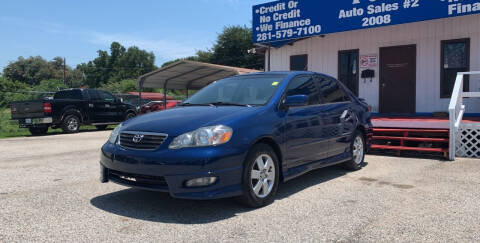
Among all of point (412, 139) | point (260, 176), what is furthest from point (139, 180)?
point (412, 139)

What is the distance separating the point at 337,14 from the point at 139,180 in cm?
835

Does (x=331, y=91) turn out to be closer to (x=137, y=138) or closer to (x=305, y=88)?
(x=305, y=88)

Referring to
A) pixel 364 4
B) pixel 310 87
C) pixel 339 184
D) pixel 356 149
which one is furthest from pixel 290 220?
pixel 364 4

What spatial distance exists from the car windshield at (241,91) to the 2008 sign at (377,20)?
18.9ft

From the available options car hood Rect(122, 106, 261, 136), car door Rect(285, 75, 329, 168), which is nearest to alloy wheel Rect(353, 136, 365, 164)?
car door Rect(285, 75, 329, 168)

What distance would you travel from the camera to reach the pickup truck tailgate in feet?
47.4

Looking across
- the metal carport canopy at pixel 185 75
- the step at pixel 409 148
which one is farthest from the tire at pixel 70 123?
the step at pixel 409 148

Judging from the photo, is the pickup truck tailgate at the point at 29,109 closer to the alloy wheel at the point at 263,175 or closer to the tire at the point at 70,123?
the tire at the point at 70,123

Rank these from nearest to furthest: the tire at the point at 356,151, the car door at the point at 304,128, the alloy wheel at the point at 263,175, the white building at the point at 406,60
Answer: the alloy wheel at the point at 263,175 → the car door at the point at 304,128 → the tire at the point at 356,151 → the white building at the point at 406,60

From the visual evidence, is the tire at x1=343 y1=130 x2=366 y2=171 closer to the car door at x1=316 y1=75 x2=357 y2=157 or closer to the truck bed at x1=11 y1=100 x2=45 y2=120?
the car door at x1=316 y1=75 x2=357 y2=157

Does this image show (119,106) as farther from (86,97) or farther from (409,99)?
(409,99)

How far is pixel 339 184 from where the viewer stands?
5.80 meters

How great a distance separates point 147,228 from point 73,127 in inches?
523

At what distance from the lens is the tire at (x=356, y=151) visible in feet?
21.9
